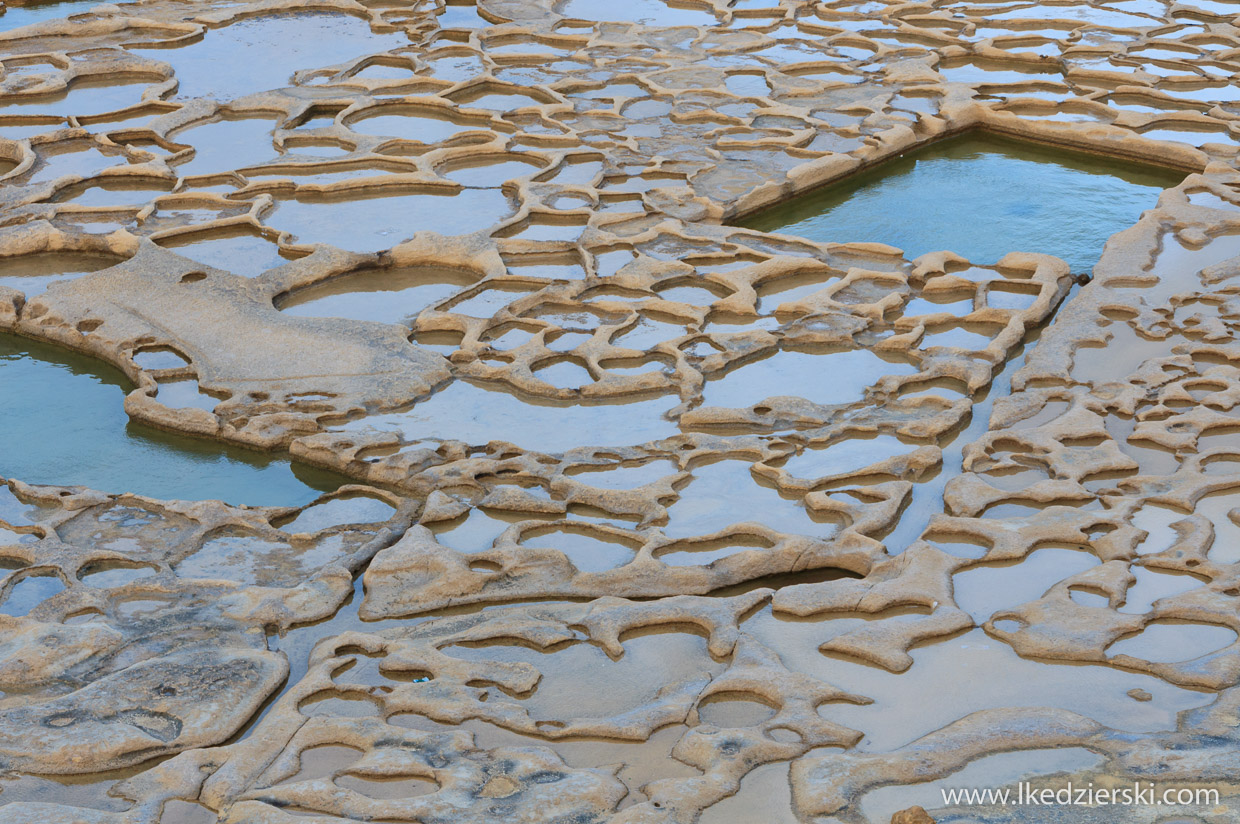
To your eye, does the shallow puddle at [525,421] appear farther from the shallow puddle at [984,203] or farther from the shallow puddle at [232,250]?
the shallow puddle at [984,203]

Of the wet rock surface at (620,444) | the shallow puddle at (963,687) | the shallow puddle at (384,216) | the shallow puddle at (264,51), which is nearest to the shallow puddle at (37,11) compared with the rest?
the shallow puddle at (264,51)

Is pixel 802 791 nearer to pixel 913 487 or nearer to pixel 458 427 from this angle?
pixel 913 487

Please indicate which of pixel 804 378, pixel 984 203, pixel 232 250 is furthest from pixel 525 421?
pixel 984 203

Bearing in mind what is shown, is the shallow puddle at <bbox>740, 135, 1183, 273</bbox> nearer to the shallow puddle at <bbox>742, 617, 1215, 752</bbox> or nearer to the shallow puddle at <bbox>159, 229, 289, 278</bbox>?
the shallow puddle at <bbox>159, 229, 289, 278</bbox>

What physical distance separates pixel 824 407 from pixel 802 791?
240 cm

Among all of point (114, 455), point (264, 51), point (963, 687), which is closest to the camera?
point (963, 687)

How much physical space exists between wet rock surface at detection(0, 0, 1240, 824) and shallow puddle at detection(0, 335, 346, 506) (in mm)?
74

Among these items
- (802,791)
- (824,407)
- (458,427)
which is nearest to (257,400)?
(458,427)

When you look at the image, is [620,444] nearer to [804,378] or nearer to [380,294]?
[804,378]

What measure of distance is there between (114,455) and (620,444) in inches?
80.7

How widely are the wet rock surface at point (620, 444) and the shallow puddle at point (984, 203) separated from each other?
0.07 m

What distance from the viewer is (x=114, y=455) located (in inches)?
213

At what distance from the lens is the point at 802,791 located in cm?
326

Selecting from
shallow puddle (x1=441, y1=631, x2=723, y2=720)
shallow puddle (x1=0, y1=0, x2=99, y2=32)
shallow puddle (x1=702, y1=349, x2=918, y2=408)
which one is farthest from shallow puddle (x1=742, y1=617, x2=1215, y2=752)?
shallow puddle (x1=0, y1=0, x2=99, y2=32)
